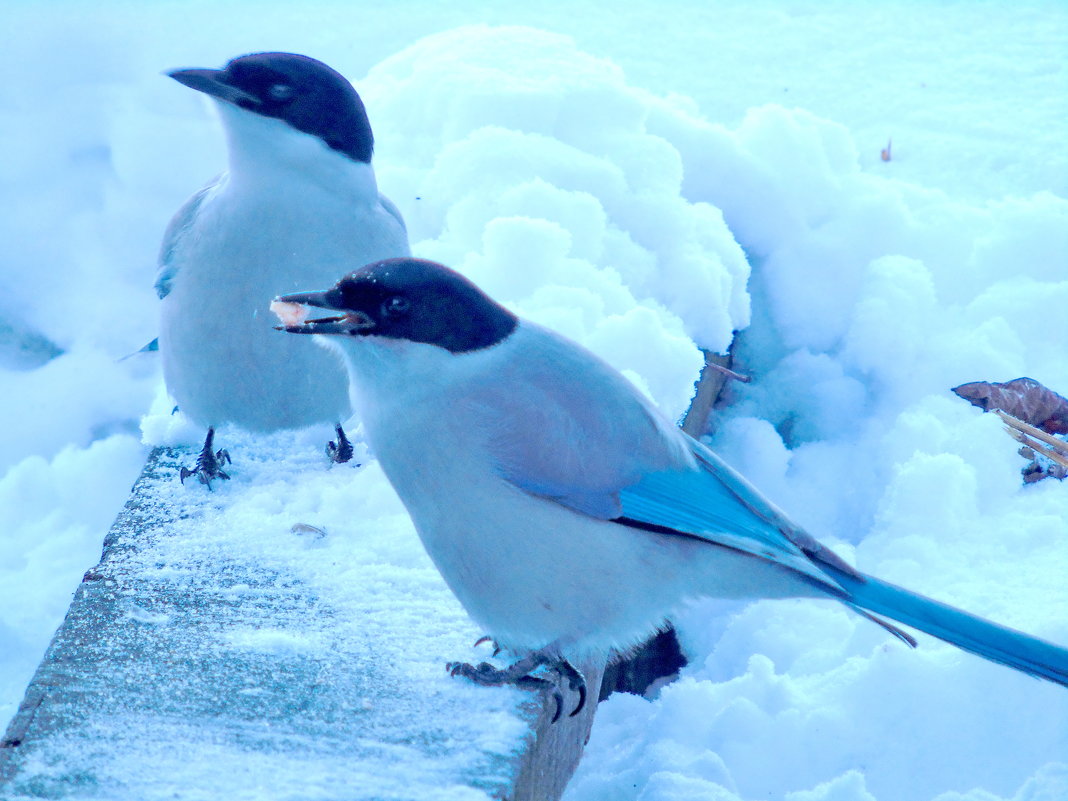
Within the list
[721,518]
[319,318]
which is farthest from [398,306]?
[721,518]

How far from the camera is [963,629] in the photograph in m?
2.25

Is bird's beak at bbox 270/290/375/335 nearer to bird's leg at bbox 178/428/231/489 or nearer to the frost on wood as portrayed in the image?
bird's leg at bbox 178/428/231/489

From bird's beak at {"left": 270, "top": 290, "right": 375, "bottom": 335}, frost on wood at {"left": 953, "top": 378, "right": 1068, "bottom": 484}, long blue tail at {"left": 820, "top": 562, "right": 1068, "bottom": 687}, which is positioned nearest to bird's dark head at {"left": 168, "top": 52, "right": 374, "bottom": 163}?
bird's beak at {"left": 270, "top": 290, "right": 375, "bottom": 335}

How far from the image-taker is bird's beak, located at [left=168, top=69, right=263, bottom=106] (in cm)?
282

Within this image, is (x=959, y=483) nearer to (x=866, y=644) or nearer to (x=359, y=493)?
(x=866, y=644)

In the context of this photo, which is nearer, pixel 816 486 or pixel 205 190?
pixel 205 190

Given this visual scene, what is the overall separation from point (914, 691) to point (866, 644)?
0.86 feet

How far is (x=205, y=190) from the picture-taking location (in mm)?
3219

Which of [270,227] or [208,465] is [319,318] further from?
[208,465]

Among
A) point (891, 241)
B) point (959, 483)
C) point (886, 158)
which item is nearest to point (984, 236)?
point (891, 241)

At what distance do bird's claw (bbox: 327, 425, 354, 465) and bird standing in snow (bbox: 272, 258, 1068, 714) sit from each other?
35.4 inches

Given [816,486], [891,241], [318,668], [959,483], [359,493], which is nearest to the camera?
[318,668]

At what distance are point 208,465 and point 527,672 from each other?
119 centimetres

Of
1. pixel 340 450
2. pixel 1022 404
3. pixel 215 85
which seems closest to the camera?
pixel 215 85
